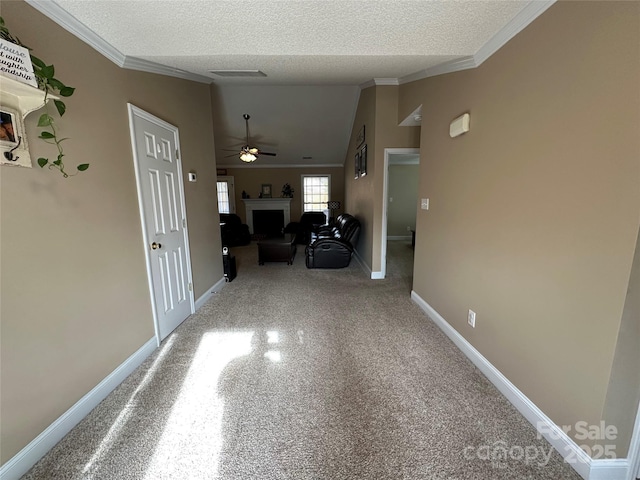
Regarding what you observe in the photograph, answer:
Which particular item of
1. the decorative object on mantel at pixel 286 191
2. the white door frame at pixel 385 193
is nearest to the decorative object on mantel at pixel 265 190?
the decorative object on mantel at pixel 286 191

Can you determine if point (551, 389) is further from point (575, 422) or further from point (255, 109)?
point (255, 109)

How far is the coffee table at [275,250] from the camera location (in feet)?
16.1

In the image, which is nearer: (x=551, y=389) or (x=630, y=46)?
(x=630, y=46)

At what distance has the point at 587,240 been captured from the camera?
1.23m

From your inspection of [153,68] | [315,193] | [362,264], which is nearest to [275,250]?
[362,264]

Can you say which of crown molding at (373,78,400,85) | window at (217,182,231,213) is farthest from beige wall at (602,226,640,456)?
window at (217,182,231,213)

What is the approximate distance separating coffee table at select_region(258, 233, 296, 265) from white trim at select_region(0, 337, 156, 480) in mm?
2942

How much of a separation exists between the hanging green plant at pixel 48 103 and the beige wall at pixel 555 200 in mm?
2541

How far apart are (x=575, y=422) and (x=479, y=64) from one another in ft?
7.64

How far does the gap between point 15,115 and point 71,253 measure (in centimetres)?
74

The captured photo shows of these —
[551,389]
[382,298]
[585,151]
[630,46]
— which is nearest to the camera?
[630,46]

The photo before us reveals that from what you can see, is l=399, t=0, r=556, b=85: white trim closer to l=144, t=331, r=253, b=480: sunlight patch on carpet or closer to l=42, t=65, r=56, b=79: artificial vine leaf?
l=42, t=65, r=56, b=79: artificial vine leaf

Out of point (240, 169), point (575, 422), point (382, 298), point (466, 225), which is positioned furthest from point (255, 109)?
point (575, 422)

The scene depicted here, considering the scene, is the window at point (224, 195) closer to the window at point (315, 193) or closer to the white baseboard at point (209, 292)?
the window at point (315, 193)
